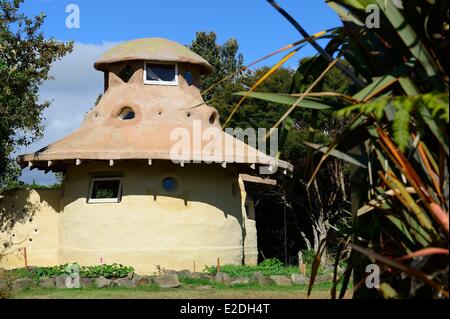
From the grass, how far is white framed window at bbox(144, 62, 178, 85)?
6.83 metres

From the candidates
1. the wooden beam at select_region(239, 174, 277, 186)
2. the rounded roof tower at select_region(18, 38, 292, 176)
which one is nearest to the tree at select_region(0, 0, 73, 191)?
the rounded roof tower at select_region(18, 38, 292, 176)

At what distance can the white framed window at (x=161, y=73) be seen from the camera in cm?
2025

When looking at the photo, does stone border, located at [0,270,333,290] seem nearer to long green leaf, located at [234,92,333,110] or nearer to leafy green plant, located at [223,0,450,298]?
leafy green plant, located at [223,0,450,298]

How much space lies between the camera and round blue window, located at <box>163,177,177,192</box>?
18.4m

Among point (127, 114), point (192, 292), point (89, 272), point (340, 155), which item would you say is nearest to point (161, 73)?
point (127, 114)

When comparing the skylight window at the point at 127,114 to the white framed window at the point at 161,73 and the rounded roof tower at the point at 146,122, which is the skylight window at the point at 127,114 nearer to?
the rounded roof tower at the point at 146,122

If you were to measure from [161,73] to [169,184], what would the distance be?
158 inches

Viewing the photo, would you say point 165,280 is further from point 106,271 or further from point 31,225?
point 31,225

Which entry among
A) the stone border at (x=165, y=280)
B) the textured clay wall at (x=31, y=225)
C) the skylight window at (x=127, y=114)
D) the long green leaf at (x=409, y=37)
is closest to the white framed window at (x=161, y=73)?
the skylight window at (x=127, y=114)

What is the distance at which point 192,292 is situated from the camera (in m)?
15.0

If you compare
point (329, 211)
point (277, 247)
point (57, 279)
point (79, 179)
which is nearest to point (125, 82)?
point (79, 179)

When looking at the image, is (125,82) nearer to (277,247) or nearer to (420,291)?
(277,247)
